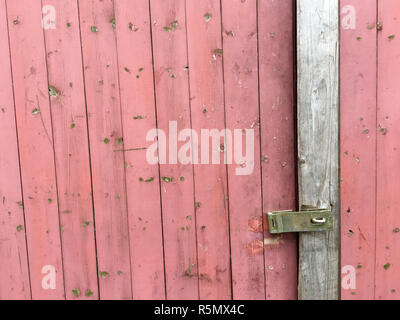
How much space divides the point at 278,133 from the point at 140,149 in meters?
0.56

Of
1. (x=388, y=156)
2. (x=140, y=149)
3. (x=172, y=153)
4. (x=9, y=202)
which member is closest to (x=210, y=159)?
(x=172, y=153)

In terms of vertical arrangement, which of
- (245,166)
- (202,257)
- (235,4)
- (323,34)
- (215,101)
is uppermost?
(235,4)

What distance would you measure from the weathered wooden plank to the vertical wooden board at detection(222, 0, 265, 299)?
17cm

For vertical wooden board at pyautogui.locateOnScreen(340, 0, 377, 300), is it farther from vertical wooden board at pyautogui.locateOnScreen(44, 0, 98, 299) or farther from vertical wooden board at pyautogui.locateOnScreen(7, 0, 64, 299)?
vertical wooden board at pyautogui.locateOnScreen(7, 0, 64, 299)

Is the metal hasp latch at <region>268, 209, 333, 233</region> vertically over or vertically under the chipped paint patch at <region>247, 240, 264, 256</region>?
over

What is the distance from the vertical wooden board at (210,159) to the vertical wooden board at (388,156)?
62 centimetres

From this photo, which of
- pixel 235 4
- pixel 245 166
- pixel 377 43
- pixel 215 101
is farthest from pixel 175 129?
pixel 377 43

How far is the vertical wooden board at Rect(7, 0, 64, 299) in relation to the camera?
1.45 metres

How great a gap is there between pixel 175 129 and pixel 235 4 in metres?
0.54

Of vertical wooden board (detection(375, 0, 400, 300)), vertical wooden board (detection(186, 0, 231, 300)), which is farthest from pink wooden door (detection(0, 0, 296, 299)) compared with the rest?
vertical wooden board (detection(375, 0, 400, 300))

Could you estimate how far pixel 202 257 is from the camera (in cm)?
154

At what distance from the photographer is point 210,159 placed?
1.49 meters

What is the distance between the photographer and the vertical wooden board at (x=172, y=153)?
1.45 meters

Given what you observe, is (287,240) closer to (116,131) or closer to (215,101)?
(215,101)
